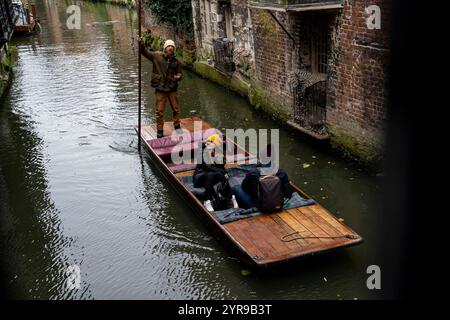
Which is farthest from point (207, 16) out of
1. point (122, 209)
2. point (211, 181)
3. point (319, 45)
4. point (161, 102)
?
point (211, 181)

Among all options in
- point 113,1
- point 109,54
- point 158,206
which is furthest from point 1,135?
point 113,1

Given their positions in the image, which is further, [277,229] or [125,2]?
[125,2]

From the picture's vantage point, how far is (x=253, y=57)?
13617 millimetres

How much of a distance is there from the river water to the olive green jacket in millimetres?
1612

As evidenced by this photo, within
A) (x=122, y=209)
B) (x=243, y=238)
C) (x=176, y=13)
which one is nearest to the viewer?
(x=243, y=238)

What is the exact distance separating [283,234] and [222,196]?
3.82ft

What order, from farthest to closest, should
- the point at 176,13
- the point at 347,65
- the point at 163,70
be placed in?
the point at 176,13 < the point at 163,70 < the point at 347,65

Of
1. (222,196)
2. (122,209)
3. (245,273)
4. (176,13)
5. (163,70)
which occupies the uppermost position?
(176,13)

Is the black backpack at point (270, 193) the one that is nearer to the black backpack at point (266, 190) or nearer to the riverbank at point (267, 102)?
the black backpack at point (266, 190)

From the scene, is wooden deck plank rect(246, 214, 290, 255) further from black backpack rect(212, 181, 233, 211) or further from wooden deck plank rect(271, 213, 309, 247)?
black backpack rect(212, 181, 233, 211)

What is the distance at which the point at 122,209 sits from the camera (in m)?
8.90

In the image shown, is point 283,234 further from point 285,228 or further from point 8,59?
point 8,59

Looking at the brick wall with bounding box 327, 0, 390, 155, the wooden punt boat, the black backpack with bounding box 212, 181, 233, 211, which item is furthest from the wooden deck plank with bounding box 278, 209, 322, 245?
the brick wall with bounding box 327, 0, 390, 155

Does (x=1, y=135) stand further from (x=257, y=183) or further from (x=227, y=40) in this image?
(x=257, y=183)
